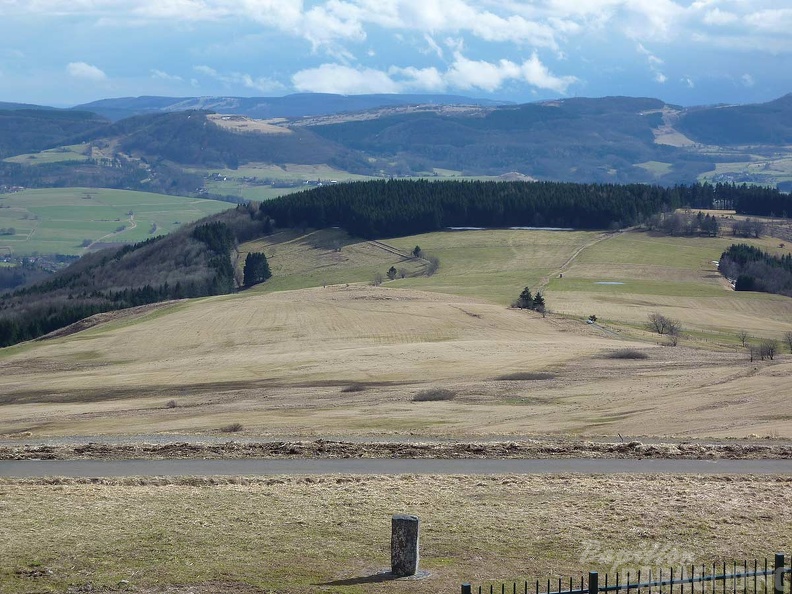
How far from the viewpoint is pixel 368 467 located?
28.2 meters

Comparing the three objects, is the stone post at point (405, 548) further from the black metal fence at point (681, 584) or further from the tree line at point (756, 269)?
the tree line at point (756, 269)

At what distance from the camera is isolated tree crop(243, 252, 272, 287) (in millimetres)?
135875

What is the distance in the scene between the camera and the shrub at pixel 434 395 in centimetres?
4762

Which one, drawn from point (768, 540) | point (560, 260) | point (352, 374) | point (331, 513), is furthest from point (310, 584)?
point (560, 260)

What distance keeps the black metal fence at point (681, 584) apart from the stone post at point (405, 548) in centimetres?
142

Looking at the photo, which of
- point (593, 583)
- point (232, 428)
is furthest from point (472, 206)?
point (593, 583)

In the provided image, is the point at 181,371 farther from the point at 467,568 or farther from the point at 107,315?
the point at 467,568

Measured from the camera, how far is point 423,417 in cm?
4206

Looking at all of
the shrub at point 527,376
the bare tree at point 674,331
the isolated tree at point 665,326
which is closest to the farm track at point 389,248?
the isolated tree at point 665,326

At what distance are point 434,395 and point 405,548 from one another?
30484 millimetres

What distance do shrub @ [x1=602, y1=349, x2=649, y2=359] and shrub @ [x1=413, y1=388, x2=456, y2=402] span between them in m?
15.5

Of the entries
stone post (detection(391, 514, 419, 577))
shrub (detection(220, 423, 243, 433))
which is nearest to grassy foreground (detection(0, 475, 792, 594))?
stone post (detection(391, 514, 419, 577))

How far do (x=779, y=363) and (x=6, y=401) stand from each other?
42.5 metres

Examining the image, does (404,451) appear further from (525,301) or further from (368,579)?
(525,301)
